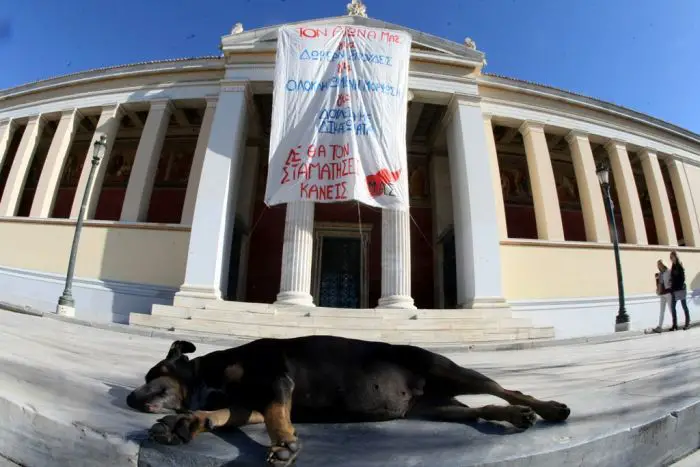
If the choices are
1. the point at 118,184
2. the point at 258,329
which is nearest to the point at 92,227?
the point at 118,184

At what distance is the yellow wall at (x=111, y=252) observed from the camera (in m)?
12.9

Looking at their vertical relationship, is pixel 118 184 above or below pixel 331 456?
above

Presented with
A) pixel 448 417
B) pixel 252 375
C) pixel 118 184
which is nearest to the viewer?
pixel 252 375

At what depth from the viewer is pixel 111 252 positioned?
13.2m

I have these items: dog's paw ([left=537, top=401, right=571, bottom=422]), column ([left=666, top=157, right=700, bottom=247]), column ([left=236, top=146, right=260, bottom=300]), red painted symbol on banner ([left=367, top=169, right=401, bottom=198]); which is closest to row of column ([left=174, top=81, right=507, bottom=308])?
red painted symbol on banner ([left=367, top=169, right=401, bottom=198])

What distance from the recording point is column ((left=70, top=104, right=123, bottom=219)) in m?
14.5

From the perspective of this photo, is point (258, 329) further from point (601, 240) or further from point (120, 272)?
point (601, 240)

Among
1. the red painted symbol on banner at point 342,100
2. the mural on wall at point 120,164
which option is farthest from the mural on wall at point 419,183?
the mural on wall at point 120,164

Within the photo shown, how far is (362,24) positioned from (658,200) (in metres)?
14.0

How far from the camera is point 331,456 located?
157 centimetres

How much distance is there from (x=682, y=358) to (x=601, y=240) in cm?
1159

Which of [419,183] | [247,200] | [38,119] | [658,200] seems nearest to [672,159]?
[658,200]

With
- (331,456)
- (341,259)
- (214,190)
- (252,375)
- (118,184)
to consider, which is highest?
(118,184)

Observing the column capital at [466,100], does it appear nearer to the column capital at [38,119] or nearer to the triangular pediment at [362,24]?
the triangular pediment at [362,24]
